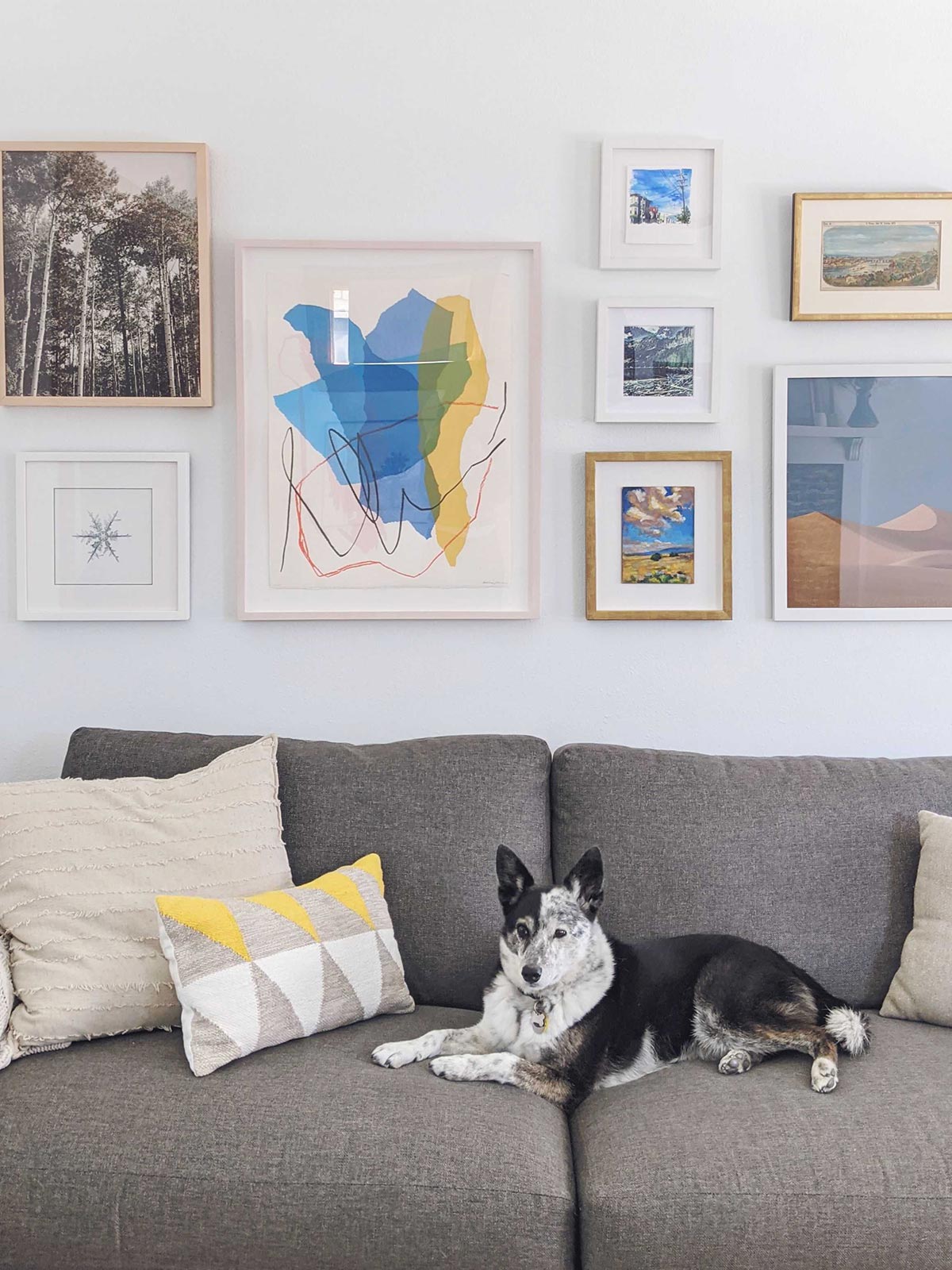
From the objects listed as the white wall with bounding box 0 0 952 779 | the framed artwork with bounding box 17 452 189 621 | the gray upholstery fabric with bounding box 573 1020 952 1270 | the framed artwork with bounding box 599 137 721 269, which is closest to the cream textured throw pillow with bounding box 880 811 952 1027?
the gray upholstery fabric with bounding box 573 1020 952 1270

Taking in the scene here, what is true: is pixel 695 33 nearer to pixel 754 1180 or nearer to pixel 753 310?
pixel 753 310

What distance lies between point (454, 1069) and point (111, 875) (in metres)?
0.69

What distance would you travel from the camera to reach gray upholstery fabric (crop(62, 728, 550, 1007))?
1.96m

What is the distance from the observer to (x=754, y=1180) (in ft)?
4.45

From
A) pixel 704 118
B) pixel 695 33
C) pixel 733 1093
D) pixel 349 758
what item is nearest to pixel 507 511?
pixel 349 758

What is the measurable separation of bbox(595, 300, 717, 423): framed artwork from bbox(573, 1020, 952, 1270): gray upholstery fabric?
1.49m

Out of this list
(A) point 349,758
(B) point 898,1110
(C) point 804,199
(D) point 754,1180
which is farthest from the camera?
(C) point 804,199

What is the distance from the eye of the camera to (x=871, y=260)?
7.75 feet

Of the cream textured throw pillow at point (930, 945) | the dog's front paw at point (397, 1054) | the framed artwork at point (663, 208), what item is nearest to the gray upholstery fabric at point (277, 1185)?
the dog's front paw at point (397, 1054)

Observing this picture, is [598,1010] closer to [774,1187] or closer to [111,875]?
[774,1187]

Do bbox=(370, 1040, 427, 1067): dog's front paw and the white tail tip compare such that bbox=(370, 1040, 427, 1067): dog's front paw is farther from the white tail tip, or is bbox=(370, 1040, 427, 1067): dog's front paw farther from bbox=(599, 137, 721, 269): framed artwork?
bbox=(599, 137, 721, 269): framed artwork

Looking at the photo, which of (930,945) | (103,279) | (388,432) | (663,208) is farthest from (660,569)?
(103,279)

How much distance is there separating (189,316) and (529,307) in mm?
789

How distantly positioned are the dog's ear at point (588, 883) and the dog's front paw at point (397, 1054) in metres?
0.36
